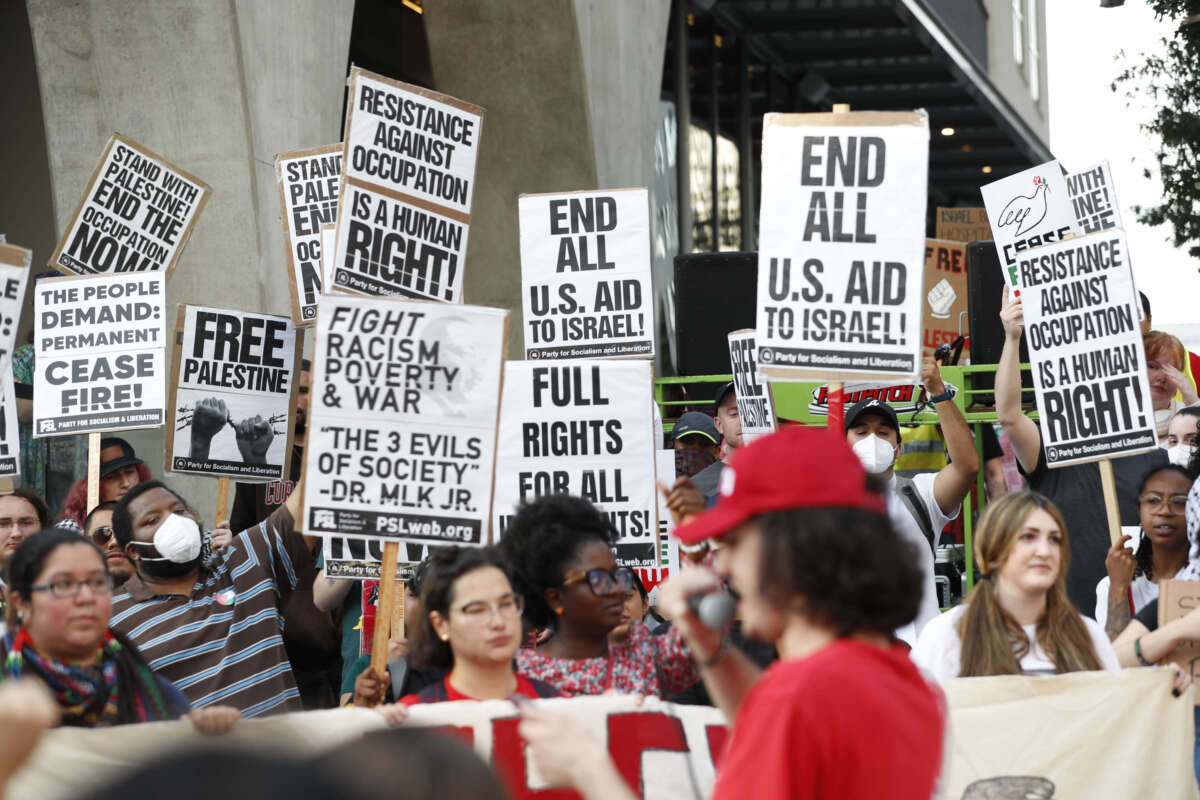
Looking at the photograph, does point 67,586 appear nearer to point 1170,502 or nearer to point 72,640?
point 72,640

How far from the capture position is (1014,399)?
278 inches

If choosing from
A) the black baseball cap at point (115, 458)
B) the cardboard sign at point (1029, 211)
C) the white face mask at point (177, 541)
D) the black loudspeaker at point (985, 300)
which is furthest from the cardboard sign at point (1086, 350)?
the black loudspeaker at point (985, 300)

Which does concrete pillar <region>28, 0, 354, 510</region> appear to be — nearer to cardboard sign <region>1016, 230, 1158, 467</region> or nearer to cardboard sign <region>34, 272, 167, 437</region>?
cardboard sign <region>34, 272, 167, 437</region>

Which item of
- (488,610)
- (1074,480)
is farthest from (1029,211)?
(488,610)

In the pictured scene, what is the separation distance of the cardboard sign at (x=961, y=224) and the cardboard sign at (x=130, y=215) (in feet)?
34.1

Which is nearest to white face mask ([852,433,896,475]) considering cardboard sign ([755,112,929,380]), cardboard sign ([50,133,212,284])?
cardboard sign ([755,112,929,380])

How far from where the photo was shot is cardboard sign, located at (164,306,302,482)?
801 centimetres

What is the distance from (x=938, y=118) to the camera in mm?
29719

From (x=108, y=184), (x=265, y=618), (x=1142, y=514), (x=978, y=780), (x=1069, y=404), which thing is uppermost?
(x=108, y=184)

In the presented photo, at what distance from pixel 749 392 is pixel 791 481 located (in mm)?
6021

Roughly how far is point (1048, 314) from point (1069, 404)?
44 cm

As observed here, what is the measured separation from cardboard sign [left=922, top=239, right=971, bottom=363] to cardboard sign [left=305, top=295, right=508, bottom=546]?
10.0m

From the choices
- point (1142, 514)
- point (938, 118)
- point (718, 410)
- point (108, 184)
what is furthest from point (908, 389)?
point (938, 118)

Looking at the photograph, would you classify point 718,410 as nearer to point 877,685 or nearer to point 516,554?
point 516,554
